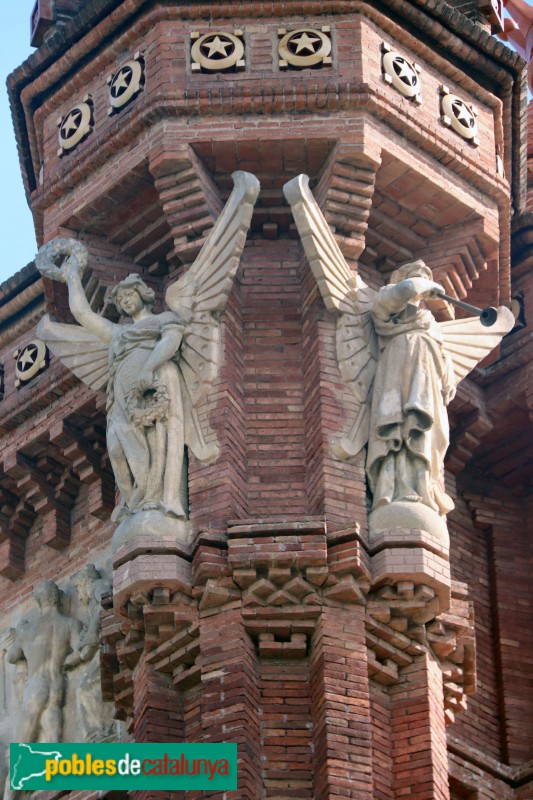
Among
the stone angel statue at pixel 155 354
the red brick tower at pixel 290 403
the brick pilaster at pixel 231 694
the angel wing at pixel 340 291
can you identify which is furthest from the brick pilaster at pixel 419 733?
the angel wing at pixel 340 291

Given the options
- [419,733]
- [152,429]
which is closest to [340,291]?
[152,429]

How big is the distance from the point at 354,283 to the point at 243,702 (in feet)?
11.5

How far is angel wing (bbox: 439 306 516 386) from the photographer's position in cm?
1862

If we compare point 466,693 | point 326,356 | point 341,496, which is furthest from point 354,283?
point 466,693

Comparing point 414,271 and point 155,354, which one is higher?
point 414,271

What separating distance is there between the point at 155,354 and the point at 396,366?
173cm

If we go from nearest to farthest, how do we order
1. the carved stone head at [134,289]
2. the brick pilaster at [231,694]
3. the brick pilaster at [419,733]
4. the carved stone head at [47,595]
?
the brick pilaster at [231,694], the brick pilaster at [419,733], the carved stone head at [134,289], the carved stone head at [47,595]

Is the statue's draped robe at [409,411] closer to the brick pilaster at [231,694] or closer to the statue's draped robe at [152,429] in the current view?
the statue's draped robe at [152,429]

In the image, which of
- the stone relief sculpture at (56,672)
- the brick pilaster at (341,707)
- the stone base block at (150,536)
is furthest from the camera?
the stone relief sculpture at (56,672)

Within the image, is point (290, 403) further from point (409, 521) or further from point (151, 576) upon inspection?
point (151, 576)

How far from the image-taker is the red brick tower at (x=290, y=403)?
17188 millimetres

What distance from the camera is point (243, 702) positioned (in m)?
16.8

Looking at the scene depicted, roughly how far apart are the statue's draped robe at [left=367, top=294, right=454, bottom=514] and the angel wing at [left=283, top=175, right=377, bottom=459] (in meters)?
0.12

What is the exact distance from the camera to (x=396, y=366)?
18.1 m
